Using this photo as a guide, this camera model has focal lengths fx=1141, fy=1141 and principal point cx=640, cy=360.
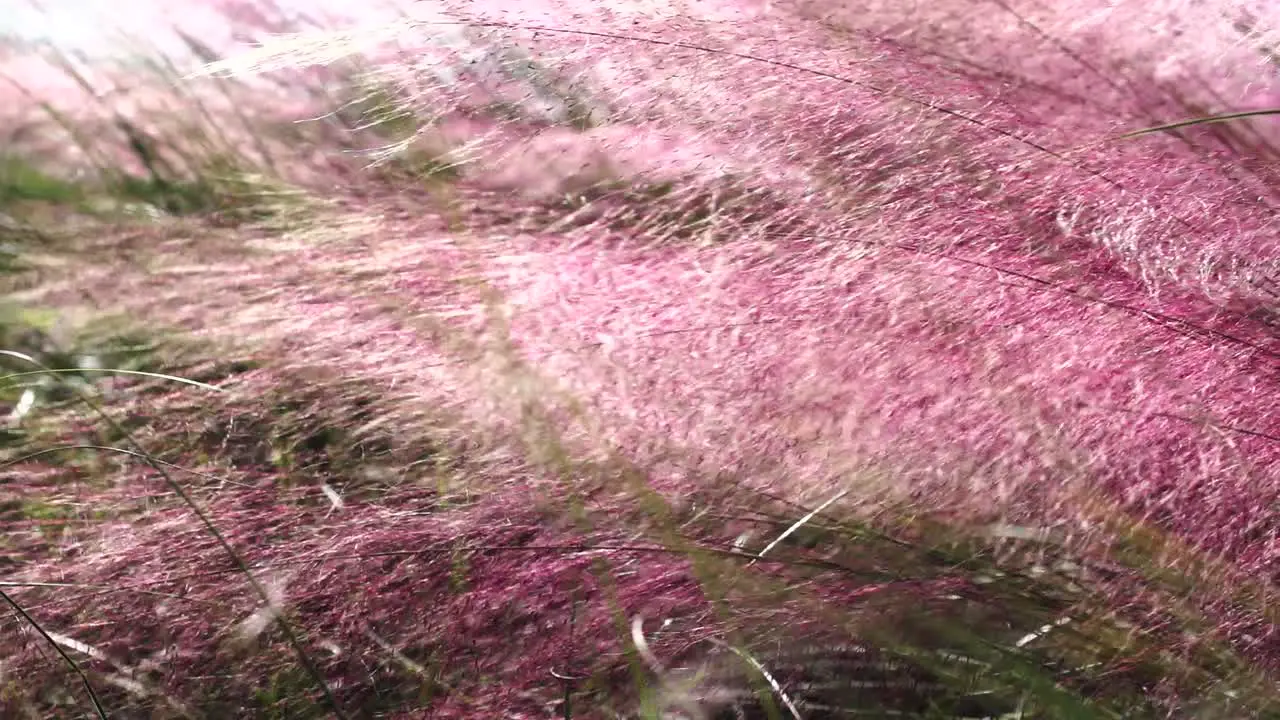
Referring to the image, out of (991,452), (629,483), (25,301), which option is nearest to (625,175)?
(629,483)

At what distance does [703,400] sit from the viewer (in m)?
1.24

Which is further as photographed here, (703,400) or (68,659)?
(703,400)

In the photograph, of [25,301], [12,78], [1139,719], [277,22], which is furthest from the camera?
[277,22]

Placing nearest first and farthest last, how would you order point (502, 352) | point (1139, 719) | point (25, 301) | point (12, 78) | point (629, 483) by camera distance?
point (1139, 719) → point (629, 483) → point (502, 352) → point (25, 301) → point (12, 78)

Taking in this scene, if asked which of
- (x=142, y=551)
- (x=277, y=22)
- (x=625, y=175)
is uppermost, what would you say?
(x=277, y=22)

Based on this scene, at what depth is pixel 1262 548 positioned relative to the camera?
3.65 ft

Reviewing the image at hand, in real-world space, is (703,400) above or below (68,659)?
above

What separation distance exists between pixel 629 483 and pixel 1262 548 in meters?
0.63

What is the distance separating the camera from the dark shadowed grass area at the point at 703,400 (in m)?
1.14

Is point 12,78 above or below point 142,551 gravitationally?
above

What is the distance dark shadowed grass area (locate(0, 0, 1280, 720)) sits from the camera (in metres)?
1.14

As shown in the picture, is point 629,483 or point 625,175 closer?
point 629,483

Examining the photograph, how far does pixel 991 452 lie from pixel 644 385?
375 mm

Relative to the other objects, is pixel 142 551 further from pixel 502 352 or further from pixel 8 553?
pixel 502 352
